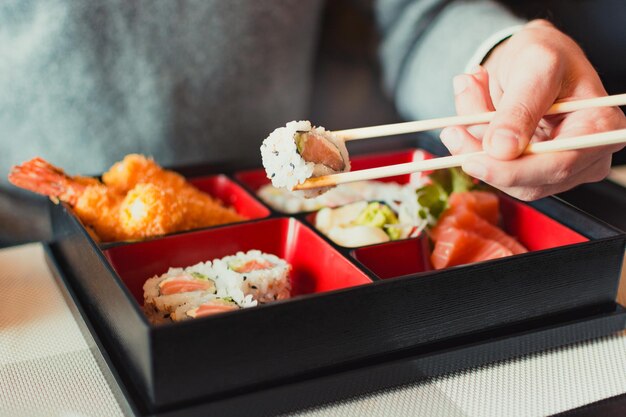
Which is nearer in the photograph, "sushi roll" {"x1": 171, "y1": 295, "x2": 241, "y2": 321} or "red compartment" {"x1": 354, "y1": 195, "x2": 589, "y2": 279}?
"sushi roll" {"x1": 171, "y1": 295, "x2": 241, "y2": 321}

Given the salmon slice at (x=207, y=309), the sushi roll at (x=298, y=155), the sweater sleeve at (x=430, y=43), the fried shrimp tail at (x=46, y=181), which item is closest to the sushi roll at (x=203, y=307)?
the salmon slice at (x=207, y=309)

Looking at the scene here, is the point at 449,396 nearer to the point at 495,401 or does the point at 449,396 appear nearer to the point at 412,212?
the point at 495,401

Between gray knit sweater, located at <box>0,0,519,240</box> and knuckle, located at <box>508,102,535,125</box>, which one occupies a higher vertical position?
knuckle, located at <box>508,102,535,125</box>

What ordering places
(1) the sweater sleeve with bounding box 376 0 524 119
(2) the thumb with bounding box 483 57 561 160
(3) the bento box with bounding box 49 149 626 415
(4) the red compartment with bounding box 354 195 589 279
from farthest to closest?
(1) the sweater sleeve with bounding box 376 0 524 119
(4) the red compartment with bounding box 354 195 589 279
(2) the thumb with bounding box 483 57 561 160
(3) the bento box with bounding box 49 149 626 415

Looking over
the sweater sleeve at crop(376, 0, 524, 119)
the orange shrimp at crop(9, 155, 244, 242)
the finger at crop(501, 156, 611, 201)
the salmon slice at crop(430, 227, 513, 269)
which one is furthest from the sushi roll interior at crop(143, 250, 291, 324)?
the sweater sleeve at crop(376, 0, 524, 119)

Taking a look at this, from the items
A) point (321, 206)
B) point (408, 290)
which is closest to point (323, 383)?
point (408, 290)

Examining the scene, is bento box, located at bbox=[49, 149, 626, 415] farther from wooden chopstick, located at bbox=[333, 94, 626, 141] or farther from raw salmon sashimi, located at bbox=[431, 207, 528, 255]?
wooden chopstick, located at bbox=[333, 94, 626, 141]

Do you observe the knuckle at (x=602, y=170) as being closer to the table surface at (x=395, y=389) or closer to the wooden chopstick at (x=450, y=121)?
the wooden chopstick at (x=450, y=121)
